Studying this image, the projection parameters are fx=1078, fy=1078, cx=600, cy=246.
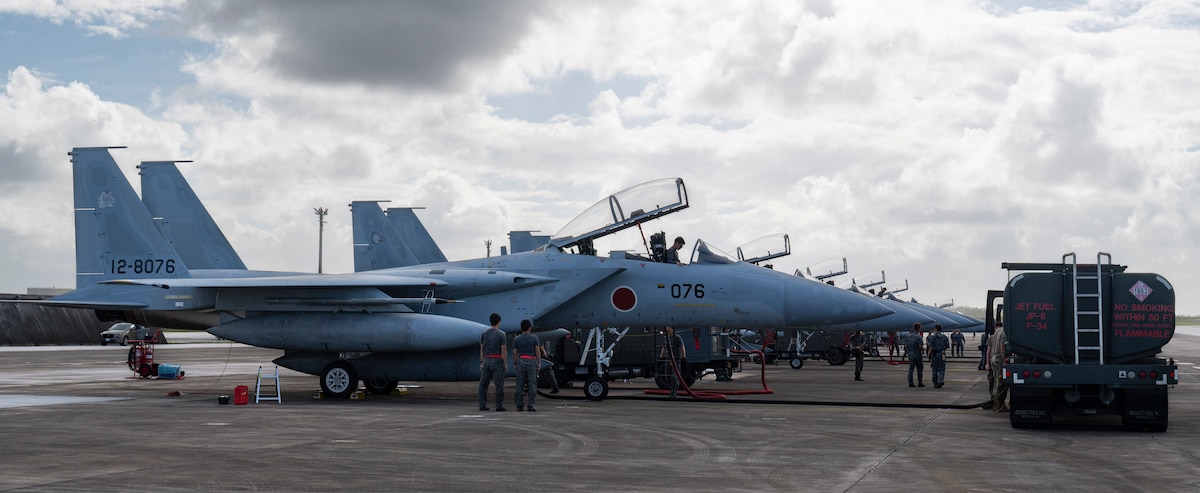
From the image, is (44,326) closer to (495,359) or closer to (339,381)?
(339,381)

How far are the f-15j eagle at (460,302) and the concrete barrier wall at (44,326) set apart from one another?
132 ft

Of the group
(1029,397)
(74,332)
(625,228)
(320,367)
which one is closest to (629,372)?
(625,228)

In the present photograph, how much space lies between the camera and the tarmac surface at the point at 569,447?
824 centimetres

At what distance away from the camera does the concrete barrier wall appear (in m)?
55.4

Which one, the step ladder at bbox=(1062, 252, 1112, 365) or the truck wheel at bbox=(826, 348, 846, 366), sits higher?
the step ladder at bbox=(1062, 252, 1112, 365)

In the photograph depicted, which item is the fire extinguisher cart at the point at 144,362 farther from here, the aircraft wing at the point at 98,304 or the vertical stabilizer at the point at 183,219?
the aircraft wing at the point at 98,304

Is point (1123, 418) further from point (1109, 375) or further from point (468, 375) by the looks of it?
point (468, 375)

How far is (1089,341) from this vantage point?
1259 centimetres

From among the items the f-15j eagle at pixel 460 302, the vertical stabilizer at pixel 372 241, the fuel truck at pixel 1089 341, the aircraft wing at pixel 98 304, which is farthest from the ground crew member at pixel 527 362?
the vertical stabilizer at pixel 372 241

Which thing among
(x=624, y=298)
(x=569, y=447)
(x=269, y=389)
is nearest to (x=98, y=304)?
(x=269, y=389)

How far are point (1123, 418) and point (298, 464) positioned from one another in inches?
364

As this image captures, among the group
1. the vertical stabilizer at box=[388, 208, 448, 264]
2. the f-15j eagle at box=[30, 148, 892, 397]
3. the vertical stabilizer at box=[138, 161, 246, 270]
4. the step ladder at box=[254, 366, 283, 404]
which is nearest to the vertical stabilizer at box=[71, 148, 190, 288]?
the f-15j eagle at box=[30, 148, 892, 397]

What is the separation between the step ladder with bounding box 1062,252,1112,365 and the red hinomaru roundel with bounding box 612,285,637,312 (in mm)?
7155

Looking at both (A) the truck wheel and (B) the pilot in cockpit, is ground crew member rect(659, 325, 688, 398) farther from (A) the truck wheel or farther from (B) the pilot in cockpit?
(A) the truck wheel
